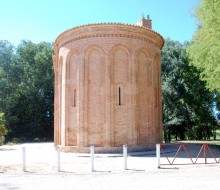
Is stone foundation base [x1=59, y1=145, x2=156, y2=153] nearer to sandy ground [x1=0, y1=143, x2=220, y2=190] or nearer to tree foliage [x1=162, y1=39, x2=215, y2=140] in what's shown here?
sandy ground [x1=0, y1=143, x2=220, y2=190]

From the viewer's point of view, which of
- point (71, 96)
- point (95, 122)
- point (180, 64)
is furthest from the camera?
point (180, 64)

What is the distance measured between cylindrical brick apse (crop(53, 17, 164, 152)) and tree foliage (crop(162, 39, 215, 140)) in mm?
13726

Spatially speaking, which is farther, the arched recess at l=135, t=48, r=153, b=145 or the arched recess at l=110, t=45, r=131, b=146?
the arched recess at l=135, t=48, r=153, b=145

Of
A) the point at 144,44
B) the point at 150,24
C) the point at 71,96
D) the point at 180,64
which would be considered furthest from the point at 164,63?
the point at 71,96

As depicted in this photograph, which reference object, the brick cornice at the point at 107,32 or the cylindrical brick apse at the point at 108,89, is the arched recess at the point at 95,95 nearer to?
the cylindrical brick apse at the point at 108,89

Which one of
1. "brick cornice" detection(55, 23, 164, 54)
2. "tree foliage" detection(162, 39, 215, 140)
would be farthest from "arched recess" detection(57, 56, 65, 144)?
"tree foliage" detection(162, 39, 215, 140)

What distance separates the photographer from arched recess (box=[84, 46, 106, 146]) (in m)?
17.6

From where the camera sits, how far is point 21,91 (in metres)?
38.9

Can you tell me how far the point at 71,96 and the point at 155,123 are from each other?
6042mm

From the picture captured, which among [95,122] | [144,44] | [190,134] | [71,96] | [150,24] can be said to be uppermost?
[150,24]

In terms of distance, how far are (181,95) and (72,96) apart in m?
18.1

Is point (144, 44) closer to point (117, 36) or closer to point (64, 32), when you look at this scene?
point (117, 36)

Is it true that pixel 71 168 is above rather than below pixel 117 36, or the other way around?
below

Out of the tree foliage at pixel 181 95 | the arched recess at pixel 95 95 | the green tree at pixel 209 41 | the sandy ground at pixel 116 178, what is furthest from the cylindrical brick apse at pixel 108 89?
the tree foliage at pixel 181 95
